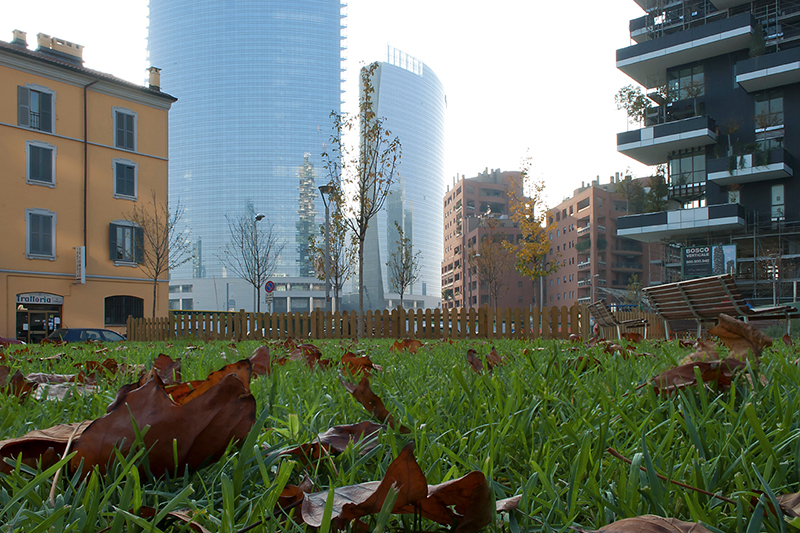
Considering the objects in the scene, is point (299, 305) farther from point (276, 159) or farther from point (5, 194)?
point (5, 194)

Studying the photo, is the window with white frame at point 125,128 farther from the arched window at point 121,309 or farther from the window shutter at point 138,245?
the arched window at point 121,309

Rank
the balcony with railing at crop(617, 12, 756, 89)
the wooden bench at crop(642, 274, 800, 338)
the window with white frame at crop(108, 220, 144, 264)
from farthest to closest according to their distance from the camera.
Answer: the balcony with railing at crop(617, 12, 756, 89) < the window with white frame at crop(108, 220, 144, 264) < the wooden bench at crop(642, 274, 800, 338)

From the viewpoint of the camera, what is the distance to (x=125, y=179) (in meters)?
28.4

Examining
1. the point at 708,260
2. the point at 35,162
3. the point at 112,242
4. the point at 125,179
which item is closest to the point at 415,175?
the point at 708,260

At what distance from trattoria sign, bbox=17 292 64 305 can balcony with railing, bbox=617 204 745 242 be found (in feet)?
118

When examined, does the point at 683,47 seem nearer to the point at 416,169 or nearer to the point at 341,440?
the point at 341,440

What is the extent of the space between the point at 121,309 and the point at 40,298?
3.66 m

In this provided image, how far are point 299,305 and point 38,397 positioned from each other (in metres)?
112

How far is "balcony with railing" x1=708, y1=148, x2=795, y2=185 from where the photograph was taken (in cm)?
3150

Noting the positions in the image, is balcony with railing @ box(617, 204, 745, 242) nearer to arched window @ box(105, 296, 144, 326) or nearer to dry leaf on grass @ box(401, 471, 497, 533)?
arched window @ box(105, 296, 144, 326)

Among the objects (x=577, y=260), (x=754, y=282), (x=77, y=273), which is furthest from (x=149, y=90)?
(x=577, y=260)

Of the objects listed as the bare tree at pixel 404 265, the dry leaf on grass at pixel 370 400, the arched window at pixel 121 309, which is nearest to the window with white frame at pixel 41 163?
the arched window at pixel 121 309

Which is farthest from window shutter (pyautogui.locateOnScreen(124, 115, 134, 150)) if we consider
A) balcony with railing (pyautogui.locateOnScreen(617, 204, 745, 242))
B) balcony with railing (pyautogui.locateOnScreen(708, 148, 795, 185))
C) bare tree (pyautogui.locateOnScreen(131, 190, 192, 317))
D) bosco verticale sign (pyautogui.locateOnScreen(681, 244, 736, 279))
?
balcony with railing (pyautogui.locateOnScreen(708, 148, 795, 185))

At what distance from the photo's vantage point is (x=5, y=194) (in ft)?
80.6
